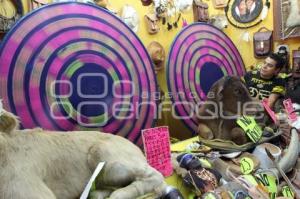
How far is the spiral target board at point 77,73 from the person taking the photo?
48.6 inches

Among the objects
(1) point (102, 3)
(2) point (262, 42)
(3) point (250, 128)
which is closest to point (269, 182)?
(3) point (250, 128)

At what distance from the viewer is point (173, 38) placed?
2377 millimetres

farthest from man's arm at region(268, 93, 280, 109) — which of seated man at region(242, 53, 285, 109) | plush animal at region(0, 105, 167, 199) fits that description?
plush animal at region(0, 105, 167, 199)

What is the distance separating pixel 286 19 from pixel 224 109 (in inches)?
51.2

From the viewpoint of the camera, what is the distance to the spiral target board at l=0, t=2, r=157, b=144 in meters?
1.23

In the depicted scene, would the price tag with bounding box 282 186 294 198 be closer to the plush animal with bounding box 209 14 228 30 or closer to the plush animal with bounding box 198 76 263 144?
the plush animal with bounding box 198 76 263 144

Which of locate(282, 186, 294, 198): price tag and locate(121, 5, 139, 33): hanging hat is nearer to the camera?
locate(282, 186, 294, 198): price tag

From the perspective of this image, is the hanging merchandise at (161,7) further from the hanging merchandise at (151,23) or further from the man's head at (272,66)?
the man's head at (272,66)

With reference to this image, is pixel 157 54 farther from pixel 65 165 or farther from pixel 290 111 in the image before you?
pixel 65 165

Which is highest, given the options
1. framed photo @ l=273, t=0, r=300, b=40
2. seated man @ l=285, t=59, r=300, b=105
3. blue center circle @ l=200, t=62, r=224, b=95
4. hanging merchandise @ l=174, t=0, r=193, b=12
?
hanging merchandise @ l=174, t=0, r=193, b=12

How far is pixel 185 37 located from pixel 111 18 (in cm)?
76

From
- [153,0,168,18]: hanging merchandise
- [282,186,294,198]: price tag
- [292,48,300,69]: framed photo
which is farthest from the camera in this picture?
[292,48,300,69]: framed photo

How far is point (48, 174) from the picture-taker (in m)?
0.98

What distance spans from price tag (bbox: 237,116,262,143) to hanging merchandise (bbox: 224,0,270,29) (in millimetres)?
1282
